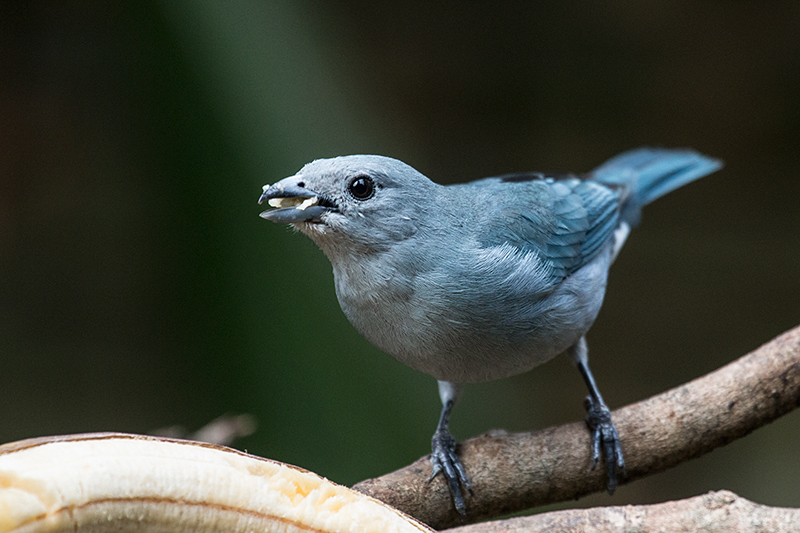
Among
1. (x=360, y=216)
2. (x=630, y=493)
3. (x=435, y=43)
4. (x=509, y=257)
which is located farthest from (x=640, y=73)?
(x=360, y=216)

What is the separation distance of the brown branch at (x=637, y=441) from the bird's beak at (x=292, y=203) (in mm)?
970

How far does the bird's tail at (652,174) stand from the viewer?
11.8 feet

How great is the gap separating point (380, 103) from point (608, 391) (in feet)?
9.20

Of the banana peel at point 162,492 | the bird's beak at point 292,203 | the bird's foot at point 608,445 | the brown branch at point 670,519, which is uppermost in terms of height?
the bird's beak at point 292,203

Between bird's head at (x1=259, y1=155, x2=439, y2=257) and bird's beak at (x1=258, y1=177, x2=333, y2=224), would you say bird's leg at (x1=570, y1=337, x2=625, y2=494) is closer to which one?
bird's head at (x1=259, y1=155, x2=439, y2=257)

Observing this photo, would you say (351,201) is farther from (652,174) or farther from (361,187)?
(652,174)

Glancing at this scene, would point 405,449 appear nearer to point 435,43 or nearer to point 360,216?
point 360,216

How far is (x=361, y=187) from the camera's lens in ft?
6.97

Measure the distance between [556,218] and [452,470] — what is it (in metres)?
1.07

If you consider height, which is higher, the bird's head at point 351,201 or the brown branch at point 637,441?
the bird's head at point 351,201

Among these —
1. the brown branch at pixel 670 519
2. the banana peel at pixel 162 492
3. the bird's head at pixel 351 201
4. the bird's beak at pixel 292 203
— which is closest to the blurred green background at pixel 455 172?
the bird's head at pixel 351 201

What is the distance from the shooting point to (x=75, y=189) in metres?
4.92

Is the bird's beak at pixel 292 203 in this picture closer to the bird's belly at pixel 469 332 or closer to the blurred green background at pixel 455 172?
the bird's belly at pixel 469 332

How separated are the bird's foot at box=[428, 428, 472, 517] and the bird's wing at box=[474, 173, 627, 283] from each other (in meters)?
0.74
